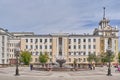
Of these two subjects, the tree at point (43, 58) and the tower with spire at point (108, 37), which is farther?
the tower with spire at point (108, 37)

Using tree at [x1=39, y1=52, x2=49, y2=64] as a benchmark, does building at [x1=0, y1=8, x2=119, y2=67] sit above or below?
above

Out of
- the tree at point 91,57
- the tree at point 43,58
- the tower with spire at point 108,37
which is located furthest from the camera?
the tower with spire at point 108,37

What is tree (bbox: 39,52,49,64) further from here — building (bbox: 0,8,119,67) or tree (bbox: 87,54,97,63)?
tree (bbox: 87,54,97,63)

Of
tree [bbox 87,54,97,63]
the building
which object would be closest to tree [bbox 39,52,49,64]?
the building

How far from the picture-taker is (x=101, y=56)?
403 ft

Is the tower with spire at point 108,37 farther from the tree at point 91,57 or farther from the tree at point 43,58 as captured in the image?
the tree at point 43,58

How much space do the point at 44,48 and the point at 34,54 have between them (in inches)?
198

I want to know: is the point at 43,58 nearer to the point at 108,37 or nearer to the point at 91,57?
the point at 91,57

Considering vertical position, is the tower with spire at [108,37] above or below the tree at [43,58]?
above

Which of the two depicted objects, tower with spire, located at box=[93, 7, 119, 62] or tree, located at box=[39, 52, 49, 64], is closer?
tree, located at box=[39, 52, 49, 64]

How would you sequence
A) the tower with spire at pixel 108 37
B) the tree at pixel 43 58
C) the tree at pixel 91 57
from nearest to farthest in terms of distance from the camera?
the tree at pixel 91 57 → the tree at pixel 43 58 → the tower with spire at pixel 108 37

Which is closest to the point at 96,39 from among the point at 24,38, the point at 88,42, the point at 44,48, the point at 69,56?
the point at 88,42

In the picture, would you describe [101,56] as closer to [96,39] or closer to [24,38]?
[96,39]

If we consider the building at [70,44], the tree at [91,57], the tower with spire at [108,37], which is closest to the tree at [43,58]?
the building at [70,44]
